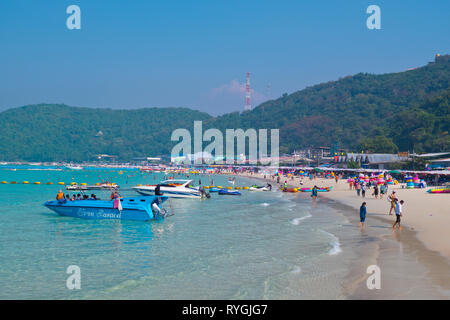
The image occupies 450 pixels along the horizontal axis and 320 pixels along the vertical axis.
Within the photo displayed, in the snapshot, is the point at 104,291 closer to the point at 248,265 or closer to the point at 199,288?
the point at 199,288

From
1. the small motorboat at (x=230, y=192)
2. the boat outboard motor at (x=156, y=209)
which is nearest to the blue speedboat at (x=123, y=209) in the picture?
the boat outboard motor at (x=156, y=209)

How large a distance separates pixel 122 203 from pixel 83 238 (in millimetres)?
5805

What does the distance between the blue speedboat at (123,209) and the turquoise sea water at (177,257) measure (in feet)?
1.81

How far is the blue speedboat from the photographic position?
1063 inches

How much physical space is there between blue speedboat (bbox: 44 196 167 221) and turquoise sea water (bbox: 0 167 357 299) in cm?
55

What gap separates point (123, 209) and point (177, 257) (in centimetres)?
1101

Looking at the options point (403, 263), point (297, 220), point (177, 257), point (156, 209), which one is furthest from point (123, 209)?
point (403, 263)

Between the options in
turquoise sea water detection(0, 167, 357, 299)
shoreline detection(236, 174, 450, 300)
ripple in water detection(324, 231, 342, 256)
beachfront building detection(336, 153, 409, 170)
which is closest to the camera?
shoreline detection(236, 174, 450, 300)

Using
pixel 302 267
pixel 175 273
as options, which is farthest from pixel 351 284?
pixel 175 273

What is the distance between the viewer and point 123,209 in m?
27.0

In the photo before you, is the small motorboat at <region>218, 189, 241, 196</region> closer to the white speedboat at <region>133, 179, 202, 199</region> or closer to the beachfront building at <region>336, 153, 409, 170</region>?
the white speedboat at <region>133, 179, 202, 199</region>

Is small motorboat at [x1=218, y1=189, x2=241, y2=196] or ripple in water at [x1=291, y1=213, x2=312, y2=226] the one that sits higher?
ripple in water at [x1=291, y1=213, x2=312, y2=226]

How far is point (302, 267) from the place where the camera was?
14.9m

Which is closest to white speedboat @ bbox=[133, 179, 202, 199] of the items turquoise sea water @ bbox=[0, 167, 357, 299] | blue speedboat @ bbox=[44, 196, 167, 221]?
turquoise sea water @ bbox=[0, 167, 357, 299]
